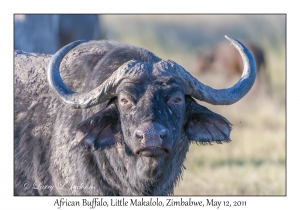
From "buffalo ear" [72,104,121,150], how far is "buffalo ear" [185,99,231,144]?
0.70 m

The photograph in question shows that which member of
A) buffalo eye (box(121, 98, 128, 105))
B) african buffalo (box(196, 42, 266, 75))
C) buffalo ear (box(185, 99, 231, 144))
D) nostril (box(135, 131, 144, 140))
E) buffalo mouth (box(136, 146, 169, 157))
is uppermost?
african buffalo (box(196, 42, 266, 75))

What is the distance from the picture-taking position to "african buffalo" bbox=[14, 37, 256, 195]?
620 cm

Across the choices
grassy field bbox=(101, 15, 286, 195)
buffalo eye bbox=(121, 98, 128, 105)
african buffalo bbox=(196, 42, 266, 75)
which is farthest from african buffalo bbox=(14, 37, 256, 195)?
african buffalo bbox=(196, 42, 266, 75)

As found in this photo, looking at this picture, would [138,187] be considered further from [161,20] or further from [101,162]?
[161,20]

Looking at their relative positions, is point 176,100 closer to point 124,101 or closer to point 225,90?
point 124,101

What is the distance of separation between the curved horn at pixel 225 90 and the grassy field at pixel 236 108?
3218mm

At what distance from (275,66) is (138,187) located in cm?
1298

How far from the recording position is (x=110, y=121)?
6566 mm

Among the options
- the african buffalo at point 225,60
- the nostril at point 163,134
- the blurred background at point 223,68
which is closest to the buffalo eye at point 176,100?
the nostril at point 163,134

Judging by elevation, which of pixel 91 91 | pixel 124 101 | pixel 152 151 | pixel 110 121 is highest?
pixel 91 91

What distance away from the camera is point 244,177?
35.0 ft

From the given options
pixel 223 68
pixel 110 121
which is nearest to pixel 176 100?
pixel 110 121

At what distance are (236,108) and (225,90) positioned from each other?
8.83 metres

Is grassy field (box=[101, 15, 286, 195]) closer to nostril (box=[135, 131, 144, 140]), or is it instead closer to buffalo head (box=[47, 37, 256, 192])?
buffalo head (box=[47, 37, 256, 192])
